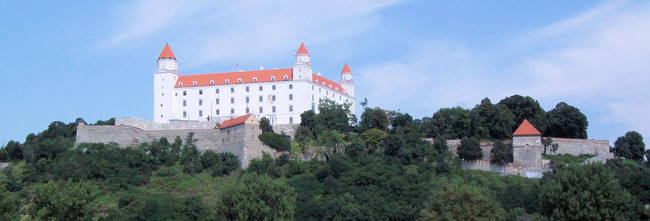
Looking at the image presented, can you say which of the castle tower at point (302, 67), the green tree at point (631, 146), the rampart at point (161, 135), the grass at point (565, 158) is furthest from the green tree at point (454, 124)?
the rampart at point (161, 135)

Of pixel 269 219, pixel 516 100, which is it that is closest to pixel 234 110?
pixel 516 100

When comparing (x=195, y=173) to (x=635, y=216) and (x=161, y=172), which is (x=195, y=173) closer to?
(x=161, y=172)

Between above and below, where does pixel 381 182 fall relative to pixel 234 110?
below

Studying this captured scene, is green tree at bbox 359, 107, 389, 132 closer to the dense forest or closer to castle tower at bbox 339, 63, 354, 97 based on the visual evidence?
the dense forest

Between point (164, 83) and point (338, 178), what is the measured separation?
67.2ft

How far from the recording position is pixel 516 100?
210ft

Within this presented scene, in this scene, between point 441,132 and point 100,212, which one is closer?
point 100,212

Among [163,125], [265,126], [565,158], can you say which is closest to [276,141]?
[265,126]

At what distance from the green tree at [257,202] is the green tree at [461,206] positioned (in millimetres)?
6508

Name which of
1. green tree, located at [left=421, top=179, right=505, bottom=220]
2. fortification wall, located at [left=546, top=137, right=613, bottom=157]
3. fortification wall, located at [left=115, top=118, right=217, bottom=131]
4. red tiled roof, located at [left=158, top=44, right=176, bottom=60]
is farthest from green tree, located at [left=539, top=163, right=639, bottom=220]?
red tiled roof, located at [left=158, top=44, right=176, bottom=60]

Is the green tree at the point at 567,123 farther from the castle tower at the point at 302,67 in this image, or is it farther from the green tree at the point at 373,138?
the castle tower at the point at 302,67

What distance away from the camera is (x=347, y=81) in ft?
245

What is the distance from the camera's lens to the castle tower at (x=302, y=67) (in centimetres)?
6806

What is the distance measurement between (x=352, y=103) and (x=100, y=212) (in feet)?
90.3
